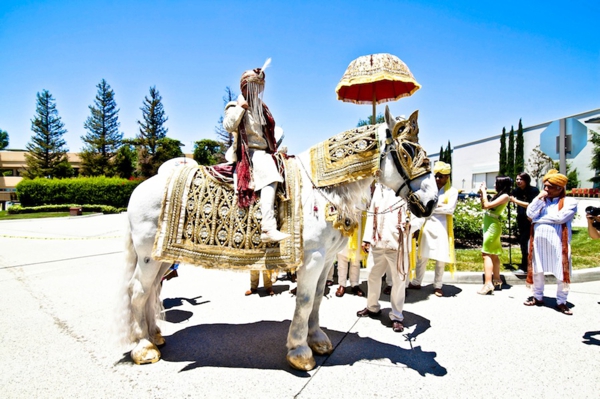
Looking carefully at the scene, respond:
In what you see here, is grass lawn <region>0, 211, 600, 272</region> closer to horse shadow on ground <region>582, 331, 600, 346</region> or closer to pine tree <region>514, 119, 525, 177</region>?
horse shadow on ground <region>582, 331, 600, 346</region>

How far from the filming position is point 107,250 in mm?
8953

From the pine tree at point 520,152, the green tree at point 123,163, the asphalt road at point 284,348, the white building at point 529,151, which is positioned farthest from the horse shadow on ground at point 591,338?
the green tree at point 123,163

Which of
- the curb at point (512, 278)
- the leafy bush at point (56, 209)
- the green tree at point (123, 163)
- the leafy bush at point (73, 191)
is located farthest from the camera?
the green tree at point (123, 163)

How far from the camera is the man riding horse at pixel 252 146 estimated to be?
2.80 meters

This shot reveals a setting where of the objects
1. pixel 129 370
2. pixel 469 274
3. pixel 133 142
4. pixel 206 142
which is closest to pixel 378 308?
pixel 469 274

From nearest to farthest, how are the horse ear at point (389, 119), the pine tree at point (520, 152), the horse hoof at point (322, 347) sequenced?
1. the horse ear at point (389, 119)
2. the horse hoof at point (322, 347)
3. the pine tree at point (520, 152)

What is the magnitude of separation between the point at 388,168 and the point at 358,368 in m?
1.91

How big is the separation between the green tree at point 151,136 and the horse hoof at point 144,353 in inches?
1586

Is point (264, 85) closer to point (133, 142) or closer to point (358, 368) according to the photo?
point (358, 368)

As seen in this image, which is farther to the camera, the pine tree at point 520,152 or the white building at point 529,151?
the pine tree at point 520,152

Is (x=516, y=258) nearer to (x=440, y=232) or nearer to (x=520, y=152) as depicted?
(x=440, y=232)

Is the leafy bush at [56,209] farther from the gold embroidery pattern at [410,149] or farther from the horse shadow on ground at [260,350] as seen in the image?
the gold embroidery pattern at [410,149]

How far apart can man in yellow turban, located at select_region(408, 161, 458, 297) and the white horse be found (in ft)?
8.49

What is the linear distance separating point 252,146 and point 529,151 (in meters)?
44.4
